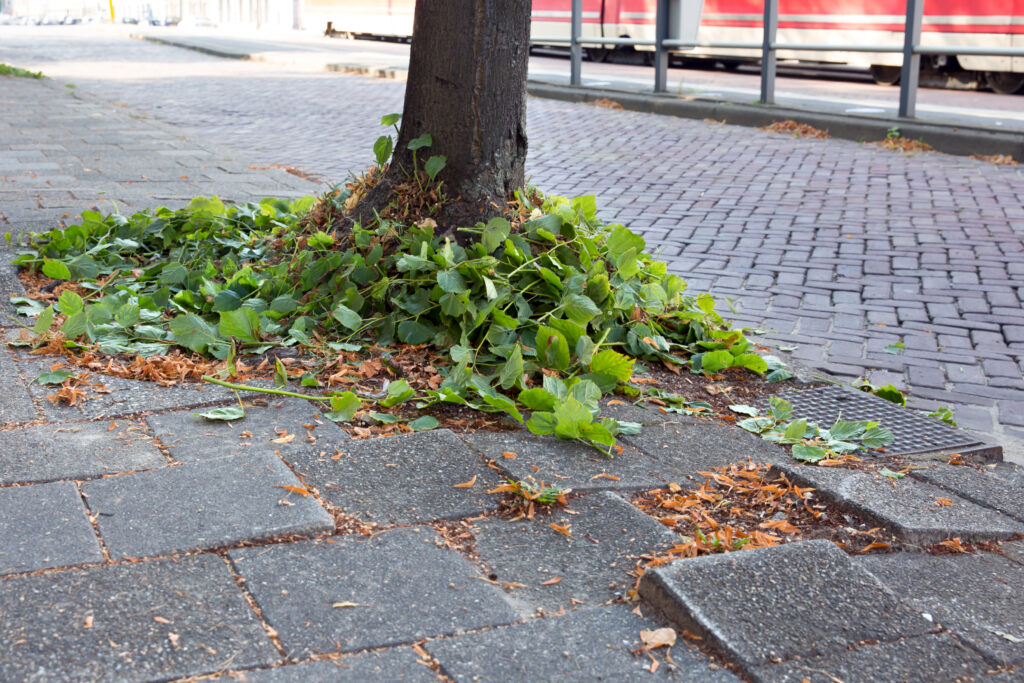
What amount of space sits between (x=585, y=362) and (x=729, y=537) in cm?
106

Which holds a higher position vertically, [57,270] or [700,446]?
[57,270]

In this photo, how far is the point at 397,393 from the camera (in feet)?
9.39

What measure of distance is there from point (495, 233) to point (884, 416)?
1.36m

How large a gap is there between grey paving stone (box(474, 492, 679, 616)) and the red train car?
7.99 metres

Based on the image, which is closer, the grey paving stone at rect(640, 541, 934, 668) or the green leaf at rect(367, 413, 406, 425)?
the grey paving stone at rect(640, 541, 934, 668)

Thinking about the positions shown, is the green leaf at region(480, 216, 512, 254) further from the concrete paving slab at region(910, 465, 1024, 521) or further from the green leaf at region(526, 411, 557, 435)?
the concrete paving slab at region(910, 465, 1024, 521)

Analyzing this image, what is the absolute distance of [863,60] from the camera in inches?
588

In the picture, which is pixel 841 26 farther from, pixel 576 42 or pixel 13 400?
pixel 13 400

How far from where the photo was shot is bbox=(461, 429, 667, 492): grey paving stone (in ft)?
8.04

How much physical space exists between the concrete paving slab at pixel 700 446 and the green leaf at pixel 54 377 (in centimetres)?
162

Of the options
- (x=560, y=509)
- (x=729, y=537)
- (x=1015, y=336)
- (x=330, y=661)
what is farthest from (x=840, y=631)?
(x=1015, y=336)

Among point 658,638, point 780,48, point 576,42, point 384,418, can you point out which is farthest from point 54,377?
point 576,42

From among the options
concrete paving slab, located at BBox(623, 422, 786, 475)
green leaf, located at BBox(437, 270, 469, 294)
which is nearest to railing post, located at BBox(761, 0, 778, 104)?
green leaf, located at BBox(437, 270, 469, 294)

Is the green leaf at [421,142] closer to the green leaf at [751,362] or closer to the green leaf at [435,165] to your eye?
the green leaf at [435,165]
